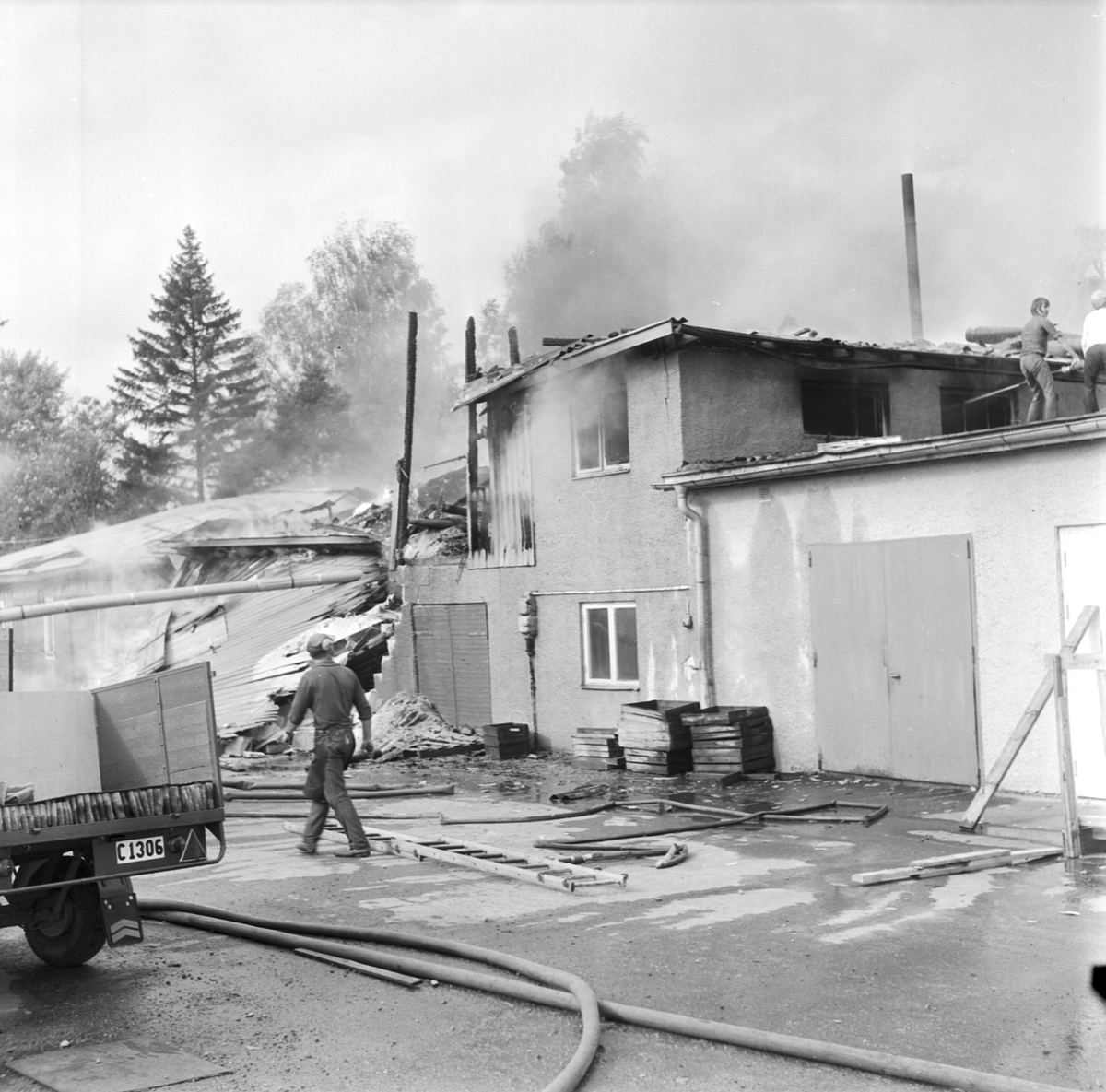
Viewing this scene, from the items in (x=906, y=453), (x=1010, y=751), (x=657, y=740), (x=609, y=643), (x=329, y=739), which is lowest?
(x=657, y=740)

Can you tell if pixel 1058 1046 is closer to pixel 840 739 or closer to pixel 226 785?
pixel 840 739

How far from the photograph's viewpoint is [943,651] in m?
12.5

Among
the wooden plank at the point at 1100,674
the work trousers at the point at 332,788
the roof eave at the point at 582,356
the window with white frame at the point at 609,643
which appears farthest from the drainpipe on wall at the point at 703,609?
the work trousers at the point at 332,788

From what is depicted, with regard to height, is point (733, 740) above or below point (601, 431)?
below

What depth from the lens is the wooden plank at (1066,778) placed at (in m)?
9.03

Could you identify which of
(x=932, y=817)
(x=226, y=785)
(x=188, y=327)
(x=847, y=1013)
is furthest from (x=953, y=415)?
(x=188, y=327)

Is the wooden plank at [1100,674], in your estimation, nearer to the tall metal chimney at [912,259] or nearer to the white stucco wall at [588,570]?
the white stucco wall at [588,570]

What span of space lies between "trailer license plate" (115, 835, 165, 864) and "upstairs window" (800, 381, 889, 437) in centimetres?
1233

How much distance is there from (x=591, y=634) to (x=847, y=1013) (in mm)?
11930

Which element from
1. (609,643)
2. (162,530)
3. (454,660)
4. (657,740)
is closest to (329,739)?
(657,740)

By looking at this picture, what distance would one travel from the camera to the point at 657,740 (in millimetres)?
14820

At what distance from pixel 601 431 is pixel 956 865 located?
31.7 ft

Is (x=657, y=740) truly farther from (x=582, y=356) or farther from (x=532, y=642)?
(x=582, y=356)

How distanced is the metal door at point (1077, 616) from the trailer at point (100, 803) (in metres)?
7.56
